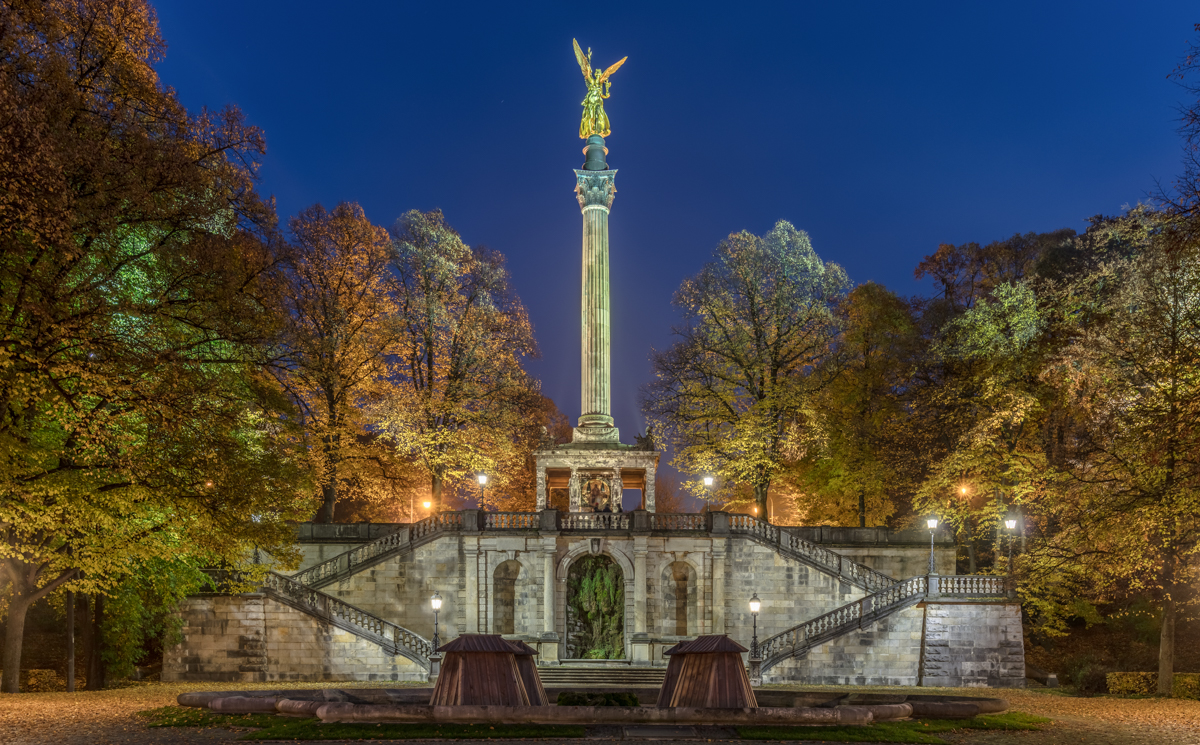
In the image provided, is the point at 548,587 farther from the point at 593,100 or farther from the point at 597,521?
the point at 593,100

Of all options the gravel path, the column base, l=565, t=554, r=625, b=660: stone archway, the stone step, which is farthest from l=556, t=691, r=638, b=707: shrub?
the column base

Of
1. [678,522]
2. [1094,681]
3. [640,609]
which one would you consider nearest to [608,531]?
[678,522]

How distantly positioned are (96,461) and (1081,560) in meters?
23.6

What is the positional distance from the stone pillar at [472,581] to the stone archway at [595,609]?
10.7 ft

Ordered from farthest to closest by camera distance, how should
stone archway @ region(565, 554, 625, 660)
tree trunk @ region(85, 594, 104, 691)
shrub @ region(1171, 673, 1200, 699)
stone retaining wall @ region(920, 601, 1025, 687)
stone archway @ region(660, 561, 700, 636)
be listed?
stone archway @ region(660, 561, 700, 636)
stone archway @ region(565, 554, 625, 660)
stone retaining wall @ region(920, 601, 1025, 687)
tree trunk @ region(85, 594, 104, 691)
shrub @ region(1171, 673, 1200, 699)

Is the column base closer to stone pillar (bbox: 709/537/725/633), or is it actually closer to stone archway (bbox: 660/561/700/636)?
stone archway (bbox: 660/561/700/636)

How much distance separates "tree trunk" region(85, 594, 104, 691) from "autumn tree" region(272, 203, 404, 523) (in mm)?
11622

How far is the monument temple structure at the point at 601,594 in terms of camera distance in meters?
29.7

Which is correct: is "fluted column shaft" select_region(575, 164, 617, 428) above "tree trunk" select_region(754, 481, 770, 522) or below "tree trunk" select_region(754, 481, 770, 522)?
above

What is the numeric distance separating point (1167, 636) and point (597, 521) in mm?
17796

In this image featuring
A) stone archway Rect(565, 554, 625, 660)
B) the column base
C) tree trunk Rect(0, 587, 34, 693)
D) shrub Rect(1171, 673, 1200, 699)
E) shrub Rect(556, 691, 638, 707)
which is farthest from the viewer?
the column base

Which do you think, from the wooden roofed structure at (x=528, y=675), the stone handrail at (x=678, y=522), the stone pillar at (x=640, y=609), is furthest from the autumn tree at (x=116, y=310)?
the stone handrail at (x=678, y=522)

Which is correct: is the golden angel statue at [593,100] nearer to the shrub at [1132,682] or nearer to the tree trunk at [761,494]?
the tree trunk at [761,494]

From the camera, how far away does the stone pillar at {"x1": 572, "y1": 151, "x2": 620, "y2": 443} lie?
38250mm
